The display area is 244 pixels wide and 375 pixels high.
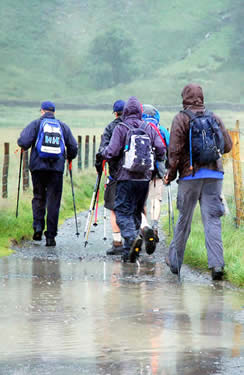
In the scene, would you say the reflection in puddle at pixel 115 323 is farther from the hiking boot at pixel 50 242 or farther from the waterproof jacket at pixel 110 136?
the hiking boot at pixel 50 242

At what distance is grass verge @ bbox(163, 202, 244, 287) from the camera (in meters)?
8.94

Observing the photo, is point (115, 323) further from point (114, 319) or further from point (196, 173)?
point (196, 173)

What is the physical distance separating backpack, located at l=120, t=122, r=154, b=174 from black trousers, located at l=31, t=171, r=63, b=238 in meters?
2.37

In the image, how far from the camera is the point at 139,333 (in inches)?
250

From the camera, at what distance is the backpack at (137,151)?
394 inches

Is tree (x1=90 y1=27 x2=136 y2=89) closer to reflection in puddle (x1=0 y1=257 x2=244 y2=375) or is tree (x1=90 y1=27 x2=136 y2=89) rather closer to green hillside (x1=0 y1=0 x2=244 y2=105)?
green hillside (x1=0 y1=0 x2=244 y2=105)

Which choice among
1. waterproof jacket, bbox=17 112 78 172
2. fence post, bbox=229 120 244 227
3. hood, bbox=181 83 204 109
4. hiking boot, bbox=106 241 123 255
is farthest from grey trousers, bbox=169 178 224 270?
waterproof jacket, bbox=17 112 78 172

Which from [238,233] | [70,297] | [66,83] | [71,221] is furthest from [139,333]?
[66,83]

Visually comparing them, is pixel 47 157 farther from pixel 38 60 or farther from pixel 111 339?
pixel 38 60

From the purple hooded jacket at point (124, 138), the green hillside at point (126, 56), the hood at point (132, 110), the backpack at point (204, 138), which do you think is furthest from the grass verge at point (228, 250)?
the green hillside at point (126, 56)

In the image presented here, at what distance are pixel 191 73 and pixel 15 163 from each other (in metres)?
135

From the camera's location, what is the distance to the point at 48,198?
12.3 metres

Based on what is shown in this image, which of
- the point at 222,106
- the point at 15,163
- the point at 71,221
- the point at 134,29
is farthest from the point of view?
the point at 134,29

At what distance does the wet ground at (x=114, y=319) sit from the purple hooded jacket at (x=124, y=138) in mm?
1041
